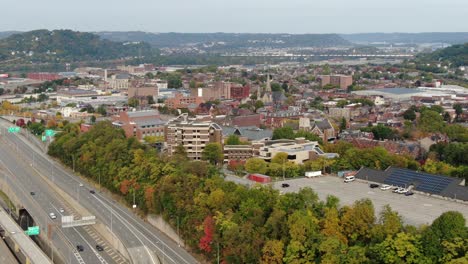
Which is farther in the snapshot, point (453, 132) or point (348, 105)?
point (348, 105)

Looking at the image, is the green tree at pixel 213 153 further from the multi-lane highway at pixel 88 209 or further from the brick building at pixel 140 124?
Result: the brick building at pixel 140 124

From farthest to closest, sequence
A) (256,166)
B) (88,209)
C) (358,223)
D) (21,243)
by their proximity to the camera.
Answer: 1. (256,166)
2. (88,209)
3. (21,243)
4. (358,223)

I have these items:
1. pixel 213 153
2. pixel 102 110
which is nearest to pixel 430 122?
pixel 213 153

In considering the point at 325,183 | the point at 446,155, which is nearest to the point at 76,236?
the point at 325,183

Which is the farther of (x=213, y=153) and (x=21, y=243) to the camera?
(x=213, y=153)

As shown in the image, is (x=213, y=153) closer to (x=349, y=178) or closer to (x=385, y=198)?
(x=349, y=178)

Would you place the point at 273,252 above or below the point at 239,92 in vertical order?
above

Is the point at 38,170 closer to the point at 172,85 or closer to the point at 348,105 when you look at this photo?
the point at 348,105
